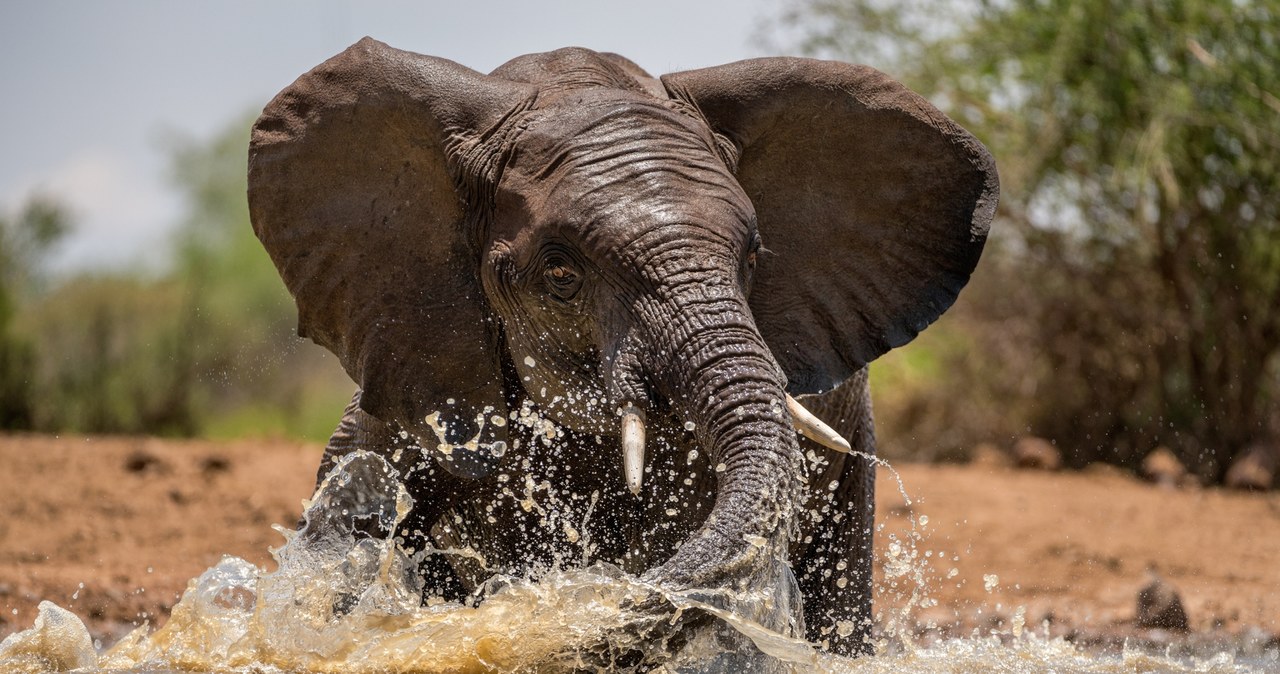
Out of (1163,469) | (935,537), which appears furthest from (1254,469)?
(935,537)

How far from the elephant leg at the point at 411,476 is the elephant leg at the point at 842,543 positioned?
1.41m

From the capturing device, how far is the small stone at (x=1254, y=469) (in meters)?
13.6

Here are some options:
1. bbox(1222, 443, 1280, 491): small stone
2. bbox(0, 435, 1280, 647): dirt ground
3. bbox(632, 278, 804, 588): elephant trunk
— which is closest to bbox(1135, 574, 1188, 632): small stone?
bbox(0, 435, 1280, 647): dirt ground

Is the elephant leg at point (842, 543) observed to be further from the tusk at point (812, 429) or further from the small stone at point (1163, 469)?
the small stone at point (1163, 469)

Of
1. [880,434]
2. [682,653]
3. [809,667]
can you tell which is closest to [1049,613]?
[809,667]

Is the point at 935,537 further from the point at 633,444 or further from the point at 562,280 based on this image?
the point at 633,444

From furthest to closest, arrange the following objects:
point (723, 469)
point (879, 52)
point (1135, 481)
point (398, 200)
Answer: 1. point (879, 52)
2. point (1135, 481)
3. point (398, 200)
4. point (723, 469)

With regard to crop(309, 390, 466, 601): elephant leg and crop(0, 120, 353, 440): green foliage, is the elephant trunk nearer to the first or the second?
crop(309, 390, 466, 601): elephant leg

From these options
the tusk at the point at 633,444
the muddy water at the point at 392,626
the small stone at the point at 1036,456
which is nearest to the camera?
the tusk at the point at 633,444

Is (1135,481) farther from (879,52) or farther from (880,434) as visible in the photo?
(879,52)

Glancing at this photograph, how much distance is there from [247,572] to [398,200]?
5.56 feet

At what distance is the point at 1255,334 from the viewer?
14.1m

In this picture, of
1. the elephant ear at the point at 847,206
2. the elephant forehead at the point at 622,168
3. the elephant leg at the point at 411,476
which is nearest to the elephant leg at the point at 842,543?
the elephant ear at the point at 847,206

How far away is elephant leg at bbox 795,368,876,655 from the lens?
6137 mm
